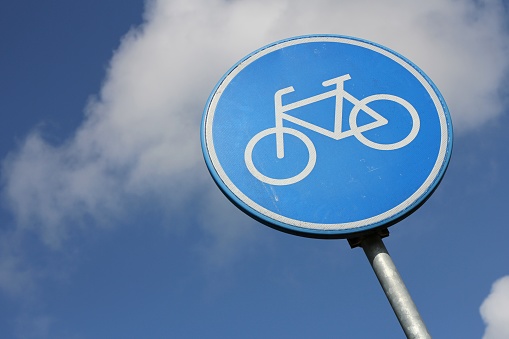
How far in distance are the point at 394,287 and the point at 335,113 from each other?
Answer: 832mm

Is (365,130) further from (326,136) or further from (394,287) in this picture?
(394,287)

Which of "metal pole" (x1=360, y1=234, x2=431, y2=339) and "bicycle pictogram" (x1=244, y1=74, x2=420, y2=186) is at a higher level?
"bicycle pictogram" (x1=244, y1=74, x2=420, y2=186)

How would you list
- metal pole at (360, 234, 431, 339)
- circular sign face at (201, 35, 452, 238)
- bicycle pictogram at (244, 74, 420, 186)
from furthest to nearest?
1. bicycle pictogram at (244, 74, 420, 186)
2. circular sign face at (201, 35, 452, 238)
3. metal pole at (360, 234, 431, 339)

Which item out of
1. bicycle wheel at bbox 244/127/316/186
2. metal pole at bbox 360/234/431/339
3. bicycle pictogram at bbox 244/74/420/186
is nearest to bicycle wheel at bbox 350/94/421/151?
bicycle pictogram at bbox 244/74/420/186

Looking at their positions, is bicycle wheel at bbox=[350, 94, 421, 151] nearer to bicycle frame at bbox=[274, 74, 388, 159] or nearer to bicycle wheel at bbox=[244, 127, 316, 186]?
bicycle frame at bbox=[274, 74, 388, 159]

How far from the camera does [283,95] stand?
9.05ft

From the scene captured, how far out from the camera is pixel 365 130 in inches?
101

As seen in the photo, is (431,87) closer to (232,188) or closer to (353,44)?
(353,44)

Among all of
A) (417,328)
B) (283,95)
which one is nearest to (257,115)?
(283,95)

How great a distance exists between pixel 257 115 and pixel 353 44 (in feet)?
1.97

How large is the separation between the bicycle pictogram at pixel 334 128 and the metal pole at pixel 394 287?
384 mm

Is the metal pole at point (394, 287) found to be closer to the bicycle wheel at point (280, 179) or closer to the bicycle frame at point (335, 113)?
the bicycle wheel at point (280, 179)

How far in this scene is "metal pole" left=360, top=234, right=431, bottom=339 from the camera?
1.98m

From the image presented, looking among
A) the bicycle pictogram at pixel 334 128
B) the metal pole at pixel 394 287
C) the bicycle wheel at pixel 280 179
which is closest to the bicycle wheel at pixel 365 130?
the bicycle pictogram at pixel 334 128
